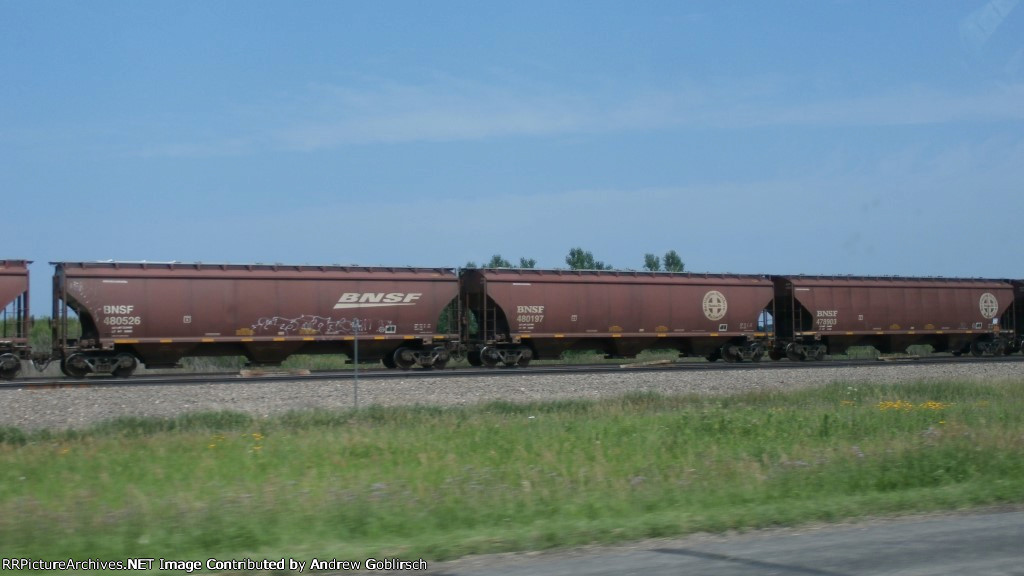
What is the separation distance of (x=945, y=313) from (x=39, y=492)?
131ft

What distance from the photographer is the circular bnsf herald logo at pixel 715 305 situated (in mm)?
36156

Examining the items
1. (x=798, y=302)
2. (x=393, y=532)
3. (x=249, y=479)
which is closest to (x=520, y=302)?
(x=798, y=302)

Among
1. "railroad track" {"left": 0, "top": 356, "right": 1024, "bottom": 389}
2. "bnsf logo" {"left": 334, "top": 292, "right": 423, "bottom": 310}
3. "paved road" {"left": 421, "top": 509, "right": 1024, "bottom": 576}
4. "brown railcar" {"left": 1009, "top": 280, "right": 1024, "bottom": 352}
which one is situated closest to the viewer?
"paved road" {"left": 421, "top": 509, "right": 1024, "bottom": 576}

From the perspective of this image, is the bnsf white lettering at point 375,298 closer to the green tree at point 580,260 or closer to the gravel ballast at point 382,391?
the gravel ballast at point 382,391

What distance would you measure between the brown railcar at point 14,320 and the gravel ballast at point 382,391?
20.2 ft

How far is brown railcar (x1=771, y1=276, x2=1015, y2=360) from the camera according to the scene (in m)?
38.1

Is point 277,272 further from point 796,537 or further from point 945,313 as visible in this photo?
point 945,313

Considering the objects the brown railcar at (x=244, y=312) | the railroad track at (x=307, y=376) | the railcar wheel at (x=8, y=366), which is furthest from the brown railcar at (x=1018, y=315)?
the railcar wheel at (x=8, y=366)

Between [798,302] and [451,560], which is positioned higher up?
[798,302]

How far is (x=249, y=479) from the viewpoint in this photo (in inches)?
386

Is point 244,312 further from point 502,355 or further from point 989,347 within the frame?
point 989,347

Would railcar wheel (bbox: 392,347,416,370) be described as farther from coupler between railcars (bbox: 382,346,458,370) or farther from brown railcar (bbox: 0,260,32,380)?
brown railcar (bbox: 0,260,32,380)

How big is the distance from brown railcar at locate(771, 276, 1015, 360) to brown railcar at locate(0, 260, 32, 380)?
28069mm

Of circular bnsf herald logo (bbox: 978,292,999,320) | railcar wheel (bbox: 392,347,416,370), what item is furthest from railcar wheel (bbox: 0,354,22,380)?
circular bnsf herald logo (bbox: 978,292,999,320)
